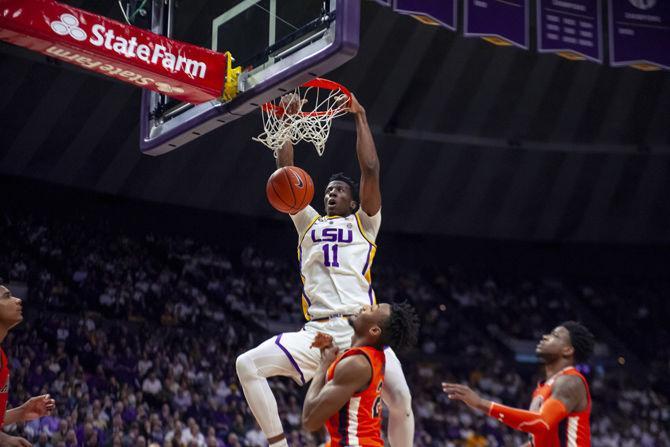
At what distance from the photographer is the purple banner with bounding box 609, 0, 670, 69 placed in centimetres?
1227

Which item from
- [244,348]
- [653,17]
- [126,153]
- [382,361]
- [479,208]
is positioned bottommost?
[244,348]

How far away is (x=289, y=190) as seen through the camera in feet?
21.5

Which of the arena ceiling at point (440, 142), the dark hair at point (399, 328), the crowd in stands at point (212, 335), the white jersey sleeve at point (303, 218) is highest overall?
the white jersey sleeve at point (303, 218)

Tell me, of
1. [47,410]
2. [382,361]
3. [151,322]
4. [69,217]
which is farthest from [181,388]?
[382,361]

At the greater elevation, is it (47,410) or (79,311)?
(47,410)

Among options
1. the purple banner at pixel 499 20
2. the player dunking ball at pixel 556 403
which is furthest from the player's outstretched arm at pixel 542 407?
the purple banner at pixel 499 20

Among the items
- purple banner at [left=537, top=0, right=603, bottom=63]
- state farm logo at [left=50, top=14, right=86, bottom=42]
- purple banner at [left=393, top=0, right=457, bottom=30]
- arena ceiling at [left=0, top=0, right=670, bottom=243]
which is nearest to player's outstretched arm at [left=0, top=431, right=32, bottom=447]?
state farm logo at [left=50, top=14, right=86, bottom=42]

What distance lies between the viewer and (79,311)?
16391 millimetres

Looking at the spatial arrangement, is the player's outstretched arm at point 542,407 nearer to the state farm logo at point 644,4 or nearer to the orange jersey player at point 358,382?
the orange jersey player at point 358,382

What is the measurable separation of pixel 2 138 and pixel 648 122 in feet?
47.7

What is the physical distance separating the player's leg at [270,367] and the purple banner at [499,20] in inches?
262

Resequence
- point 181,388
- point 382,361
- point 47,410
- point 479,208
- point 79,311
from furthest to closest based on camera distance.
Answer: point 479,208, point 79,311, point 181,388, point 47,410, point 382,361

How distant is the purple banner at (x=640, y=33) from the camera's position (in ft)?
40.2

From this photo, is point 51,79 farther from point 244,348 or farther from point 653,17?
point 653,17
